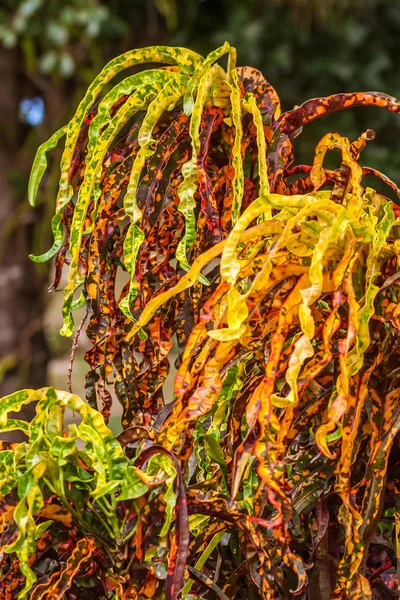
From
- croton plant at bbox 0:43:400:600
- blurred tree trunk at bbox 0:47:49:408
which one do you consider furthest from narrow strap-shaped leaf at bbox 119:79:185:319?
blurred tree trunk at bbox 0:47:49:408

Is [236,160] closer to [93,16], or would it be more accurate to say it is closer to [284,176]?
[284,176]

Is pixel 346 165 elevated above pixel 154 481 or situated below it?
above

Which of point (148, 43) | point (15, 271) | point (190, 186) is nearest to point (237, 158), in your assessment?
point (190, 186)

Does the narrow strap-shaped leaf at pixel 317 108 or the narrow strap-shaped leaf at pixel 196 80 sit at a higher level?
the narrow strap-shaped leaf at pixel 196 80

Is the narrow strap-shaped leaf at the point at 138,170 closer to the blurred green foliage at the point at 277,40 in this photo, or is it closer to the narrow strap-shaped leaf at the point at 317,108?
the narrow strap-shaped leaf at the point at 317,108

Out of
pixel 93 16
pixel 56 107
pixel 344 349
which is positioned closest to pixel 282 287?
pixel 344 349

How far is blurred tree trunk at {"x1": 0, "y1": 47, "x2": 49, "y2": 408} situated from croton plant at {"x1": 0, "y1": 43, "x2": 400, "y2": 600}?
1898 mm

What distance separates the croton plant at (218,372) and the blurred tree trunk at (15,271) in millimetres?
1898

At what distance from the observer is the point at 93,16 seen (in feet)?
6.61

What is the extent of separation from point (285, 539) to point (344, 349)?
0.32ft

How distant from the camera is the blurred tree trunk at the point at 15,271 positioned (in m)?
2.30

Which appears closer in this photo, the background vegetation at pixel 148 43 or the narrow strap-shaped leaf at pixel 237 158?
the narrow strap-shaped leaf at pixel 237 158

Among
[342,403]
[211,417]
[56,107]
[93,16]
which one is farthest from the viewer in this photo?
[56,107]

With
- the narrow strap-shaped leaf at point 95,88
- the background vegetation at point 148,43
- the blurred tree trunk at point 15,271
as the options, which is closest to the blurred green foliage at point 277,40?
the background vegetation at point 148,43
